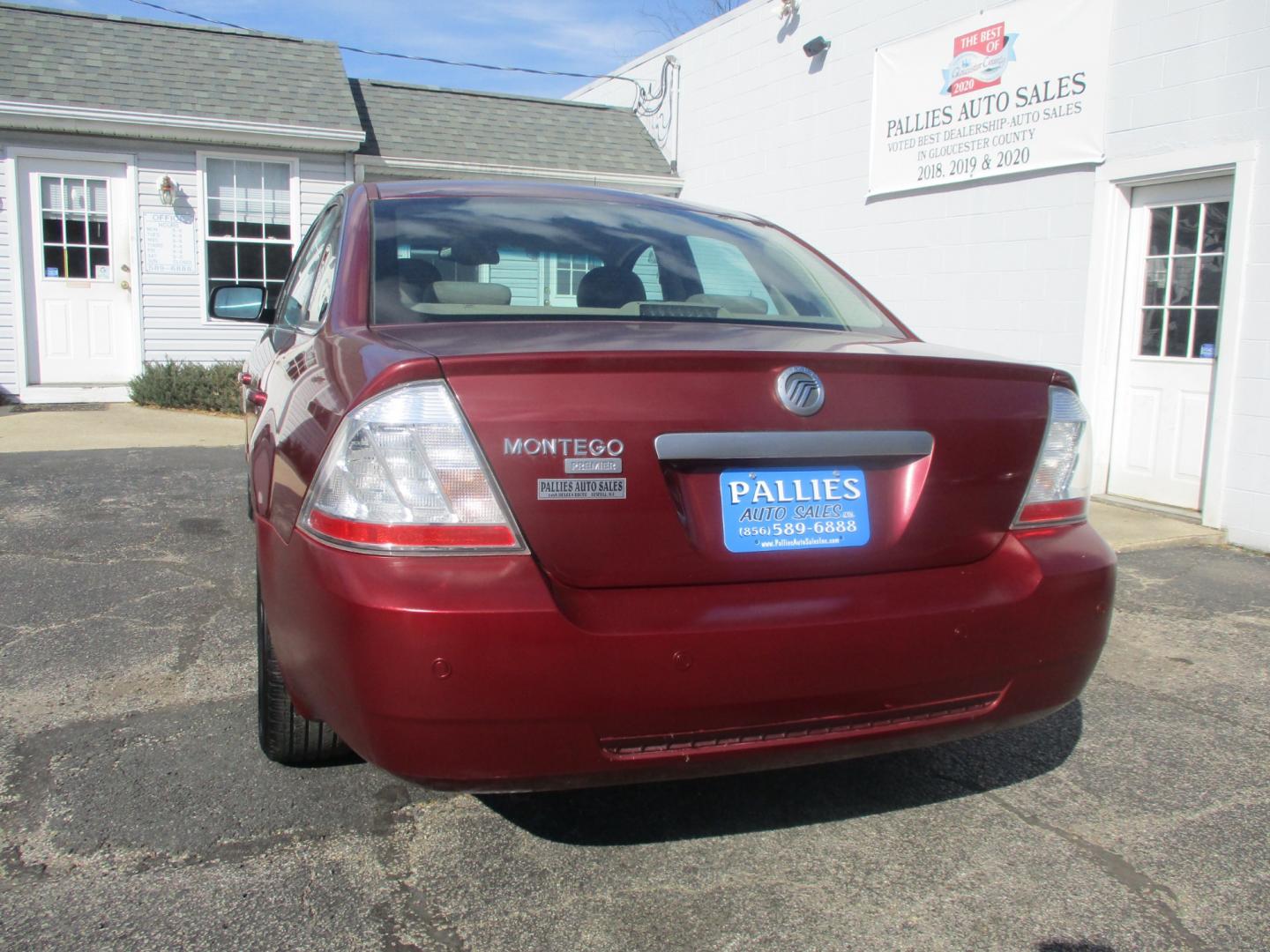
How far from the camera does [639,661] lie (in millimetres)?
2023

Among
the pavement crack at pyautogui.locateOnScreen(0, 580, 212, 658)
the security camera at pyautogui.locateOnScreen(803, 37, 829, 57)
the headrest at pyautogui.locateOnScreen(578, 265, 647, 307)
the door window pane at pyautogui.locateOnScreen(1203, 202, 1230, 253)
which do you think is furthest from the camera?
the security camera at pyautogui.locateOnScreen(803, 37, 829, 57)

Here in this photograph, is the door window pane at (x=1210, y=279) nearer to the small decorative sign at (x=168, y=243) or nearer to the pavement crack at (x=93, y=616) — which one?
the pavement crack at (x=93, y=616)

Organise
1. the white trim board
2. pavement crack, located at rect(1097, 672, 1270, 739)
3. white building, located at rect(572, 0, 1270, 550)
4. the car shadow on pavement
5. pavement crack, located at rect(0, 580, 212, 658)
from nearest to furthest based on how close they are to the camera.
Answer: the car shadow on pavement < pavement crack, located at rect(1097, 672, 1270, 739) < pavement crack, located at rect(0, 580, 212, 658) < white building, located at rect(572, 0, 1270, 550) < the white trim board

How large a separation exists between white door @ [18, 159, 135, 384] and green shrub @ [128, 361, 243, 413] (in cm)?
63

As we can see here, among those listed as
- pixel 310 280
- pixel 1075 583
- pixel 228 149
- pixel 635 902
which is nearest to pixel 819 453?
pixel 1075 583

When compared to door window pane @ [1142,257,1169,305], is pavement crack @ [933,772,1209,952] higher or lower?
lower

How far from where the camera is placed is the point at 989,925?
2268 millimetres

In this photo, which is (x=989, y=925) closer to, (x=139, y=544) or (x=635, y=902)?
(x=635, y=902)

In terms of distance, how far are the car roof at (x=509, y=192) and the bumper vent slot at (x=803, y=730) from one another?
1.79 meters

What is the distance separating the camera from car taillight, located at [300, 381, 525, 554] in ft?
6.56

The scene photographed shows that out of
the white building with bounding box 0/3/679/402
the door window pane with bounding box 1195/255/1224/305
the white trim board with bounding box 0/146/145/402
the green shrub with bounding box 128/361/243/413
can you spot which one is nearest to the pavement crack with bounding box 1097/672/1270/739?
the door window pane with bounding box 1195/255/1224/305

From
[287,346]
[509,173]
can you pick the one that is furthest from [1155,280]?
[509,173]

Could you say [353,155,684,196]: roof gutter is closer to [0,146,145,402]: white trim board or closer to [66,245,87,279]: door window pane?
[0,146,145,402]: white trim board

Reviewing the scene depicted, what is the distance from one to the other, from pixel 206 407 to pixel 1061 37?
8681 mm
